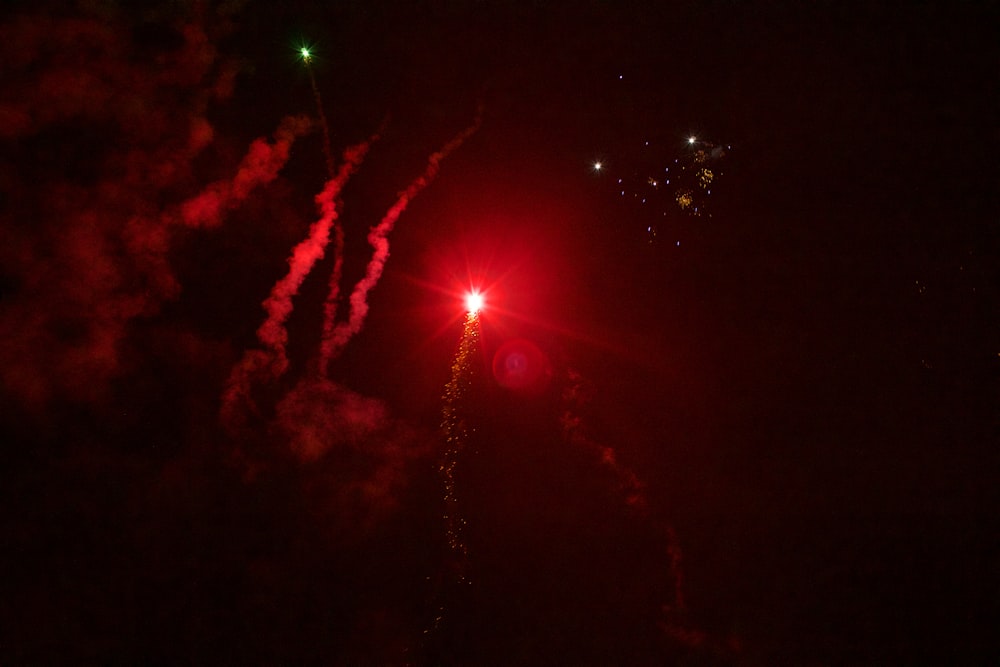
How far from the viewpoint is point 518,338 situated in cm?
780

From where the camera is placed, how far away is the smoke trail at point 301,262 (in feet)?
20.4

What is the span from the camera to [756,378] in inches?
293

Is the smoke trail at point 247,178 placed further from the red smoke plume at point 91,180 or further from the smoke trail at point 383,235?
the smoke trail at point 383,235

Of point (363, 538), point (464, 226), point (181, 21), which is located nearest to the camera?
point (181, 21)

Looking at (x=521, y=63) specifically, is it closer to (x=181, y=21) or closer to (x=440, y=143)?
(x=440, y=143)

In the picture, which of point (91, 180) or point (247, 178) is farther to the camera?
point (247, 178)

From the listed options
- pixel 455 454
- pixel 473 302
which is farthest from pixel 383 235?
pixel 455 454

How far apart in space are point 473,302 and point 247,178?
151 inches

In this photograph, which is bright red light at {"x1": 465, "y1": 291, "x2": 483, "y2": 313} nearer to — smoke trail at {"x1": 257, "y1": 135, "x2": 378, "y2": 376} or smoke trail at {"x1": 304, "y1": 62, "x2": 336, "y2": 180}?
smoke trail at {"x1": 257, "y1": 135, "x2": 378, "y2": 376}

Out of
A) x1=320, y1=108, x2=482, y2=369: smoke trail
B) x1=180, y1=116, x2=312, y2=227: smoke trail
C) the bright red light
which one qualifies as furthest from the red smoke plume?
the bright red light

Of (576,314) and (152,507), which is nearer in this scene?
(152,507)

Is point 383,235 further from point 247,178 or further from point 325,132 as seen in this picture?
point 247,178

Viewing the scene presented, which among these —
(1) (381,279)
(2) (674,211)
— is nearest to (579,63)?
(2) (674,211)

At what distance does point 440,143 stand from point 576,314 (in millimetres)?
3780
